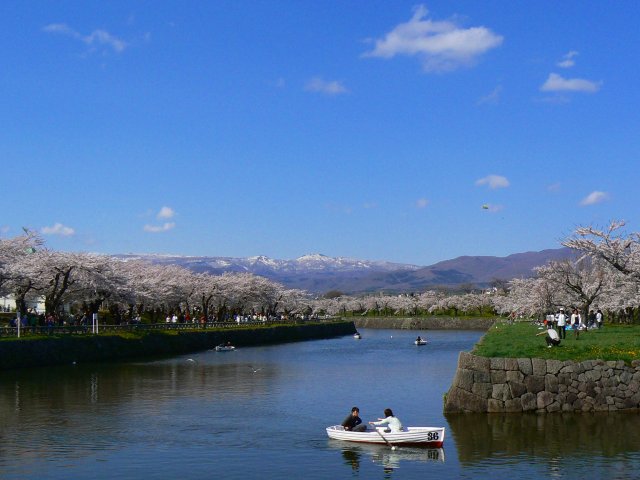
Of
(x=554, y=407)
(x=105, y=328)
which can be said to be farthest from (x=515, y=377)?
(x=105, y=328)

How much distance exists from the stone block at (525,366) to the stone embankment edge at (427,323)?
89013mm

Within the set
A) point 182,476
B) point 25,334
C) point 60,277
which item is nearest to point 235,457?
point 182,476

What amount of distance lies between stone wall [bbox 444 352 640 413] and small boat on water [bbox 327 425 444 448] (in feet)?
14.0

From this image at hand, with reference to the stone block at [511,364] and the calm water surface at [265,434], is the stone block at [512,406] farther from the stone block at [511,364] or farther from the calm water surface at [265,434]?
the stone block at [511,364]

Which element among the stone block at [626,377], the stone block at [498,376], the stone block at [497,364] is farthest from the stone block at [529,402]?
the stone block at [626,377]

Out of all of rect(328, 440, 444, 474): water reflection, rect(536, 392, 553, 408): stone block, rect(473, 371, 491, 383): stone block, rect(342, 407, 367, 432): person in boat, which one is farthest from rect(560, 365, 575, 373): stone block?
rect(342, 407, 367, 432): person in boat

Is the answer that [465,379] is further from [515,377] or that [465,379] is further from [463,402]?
[515,377]

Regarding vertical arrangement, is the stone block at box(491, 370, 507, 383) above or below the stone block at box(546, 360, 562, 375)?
below

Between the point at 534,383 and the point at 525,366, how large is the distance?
2.38ft

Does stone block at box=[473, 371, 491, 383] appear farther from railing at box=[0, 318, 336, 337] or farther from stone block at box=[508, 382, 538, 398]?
railing at box=[0, 318, 336, 337]

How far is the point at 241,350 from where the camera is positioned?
71375mm

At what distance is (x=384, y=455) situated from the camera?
73.5ft

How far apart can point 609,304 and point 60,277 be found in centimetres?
4236

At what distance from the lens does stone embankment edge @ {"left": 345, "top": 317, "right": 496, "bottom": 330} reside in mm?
122438
